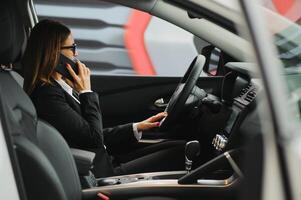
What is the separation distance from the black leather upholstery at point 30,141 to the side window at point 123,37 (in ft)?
11.3

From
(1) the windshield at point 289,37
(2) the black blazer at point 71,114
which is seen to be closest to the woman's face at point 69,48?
(2) the black blazer at point 71,114

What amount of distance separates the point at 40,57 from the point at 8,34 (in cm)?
38

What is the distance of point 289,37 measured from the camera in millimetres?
1389

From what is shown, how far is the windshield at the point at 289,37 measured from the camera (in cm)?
127

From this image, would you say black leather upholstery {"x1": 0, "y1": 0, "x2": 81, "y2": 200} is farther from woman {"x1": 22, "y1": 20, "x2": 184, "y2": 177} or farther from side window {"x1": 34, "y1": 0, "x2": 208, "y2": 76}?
side window {"x1": 34, "y1": 0, "x2": 208, "y2": 76}

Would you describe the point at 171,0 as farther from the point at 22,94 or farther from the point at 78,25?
the point at 78,25

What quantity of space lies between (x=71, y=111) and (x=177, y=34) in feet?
12.7

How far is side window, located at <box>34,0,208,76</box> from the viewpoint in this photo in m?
5.57

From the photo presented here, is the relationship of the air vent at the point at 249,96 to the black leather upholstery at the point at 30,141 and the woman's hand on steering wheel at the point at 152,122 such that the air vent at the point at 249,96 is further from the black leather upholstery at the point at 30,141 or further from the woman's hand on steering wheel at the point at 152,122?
the black leather upholstery at the point at 30,141

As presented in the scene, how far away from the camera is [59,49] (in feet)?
7.32

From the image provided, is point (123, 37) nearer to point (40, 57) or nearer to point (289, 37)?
point (40, 57)

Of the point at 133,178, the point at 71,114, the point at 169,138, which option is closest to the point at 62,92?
the point at 71,114

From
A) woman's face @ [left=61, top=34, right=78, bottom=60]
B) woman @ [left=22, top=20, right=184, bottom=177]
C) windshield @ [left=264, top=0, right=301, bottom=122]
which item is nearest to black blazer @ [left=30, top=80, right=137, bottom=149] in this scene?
woman @ [left=22, top=20, right=184, bottom=177]

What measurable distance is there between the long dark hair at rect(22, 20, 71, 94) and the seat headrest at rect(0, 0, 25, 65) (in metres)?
0.27
